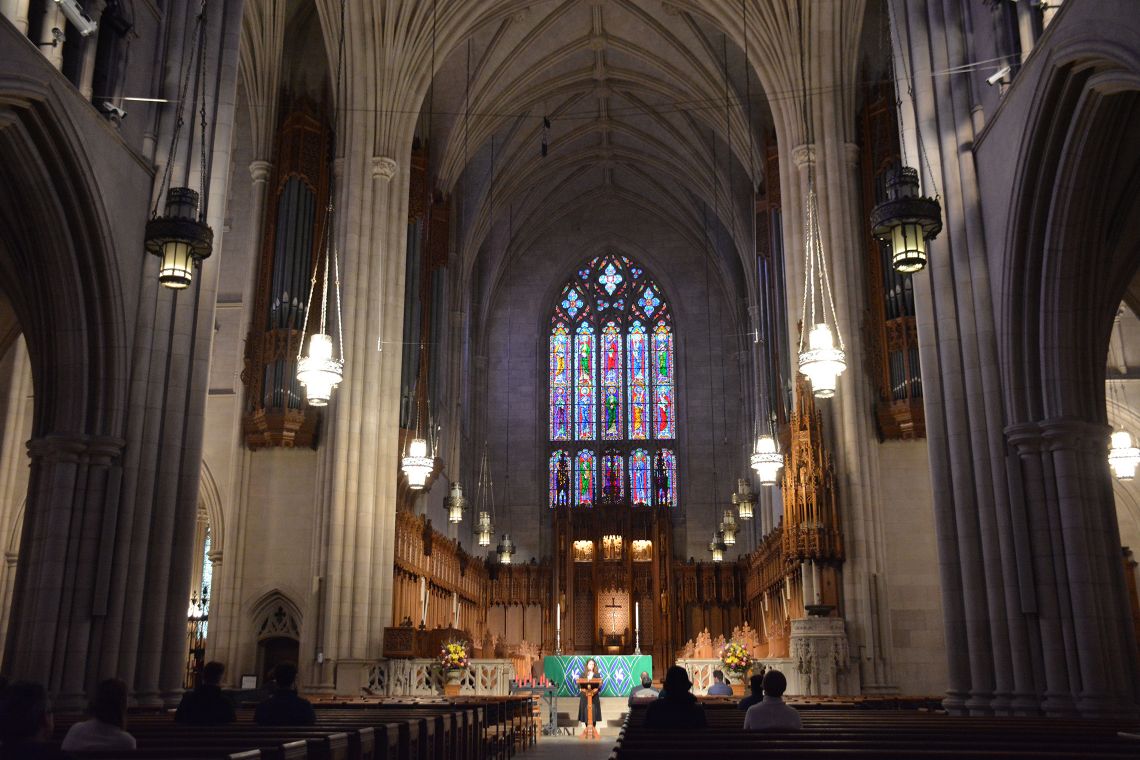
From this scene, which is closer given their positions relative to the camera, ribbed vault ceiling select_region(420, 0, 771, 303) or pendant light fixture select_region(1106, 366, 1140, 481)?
pendant light fixture select_region(1106, 366, 1140, 481)

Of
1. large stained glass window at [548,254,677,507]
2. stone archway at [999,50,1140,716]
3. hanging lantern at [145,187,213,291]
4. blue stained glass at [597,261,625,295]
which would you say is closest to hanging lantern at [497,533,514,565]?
large stained glass window at [548,254,677,507]

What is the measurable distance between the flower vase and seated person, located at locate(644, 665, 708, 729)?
11.8 meters

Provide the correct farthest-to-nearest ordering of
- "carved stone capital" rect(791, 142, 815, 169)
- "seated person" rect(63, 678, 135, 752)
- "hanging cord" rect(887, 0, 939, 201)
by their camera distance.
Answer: "carved stone capital" rect(791, 142, 815, 169) → "hanging cord" rect(887, 0, 939, 201) → "seated person" rect(63, 678, 135, 752)

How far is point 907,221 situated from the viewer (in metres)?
10.2

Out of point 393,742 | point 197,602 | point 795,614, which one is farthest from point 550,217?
point 393,742

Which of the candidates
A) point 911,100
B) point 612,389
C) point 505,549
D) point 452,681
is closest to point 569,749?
point 452,681

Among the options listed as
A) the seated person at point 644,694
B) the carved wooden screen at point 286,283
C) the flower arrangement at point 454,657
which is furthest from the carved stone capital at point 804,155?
the flower arrangement at point 454,657

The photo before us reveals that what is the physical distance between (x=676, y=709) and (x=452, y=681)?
12.5 metres

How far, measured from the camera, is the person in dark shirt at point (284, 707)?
7336 mm

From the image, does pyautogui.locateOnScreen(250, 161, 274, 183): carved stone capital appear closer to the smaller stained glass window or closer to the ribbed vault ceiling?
the ribbed vault ceiling

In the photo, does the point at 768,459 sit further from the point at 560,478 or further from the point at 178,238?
the point at 560,478

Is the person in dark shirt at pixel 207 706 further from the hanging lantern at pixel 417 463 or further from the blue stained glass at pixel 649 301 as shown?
the blue stained glass at pixel 649 301

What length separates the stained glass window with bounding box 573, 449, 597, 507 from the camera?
35.8 m

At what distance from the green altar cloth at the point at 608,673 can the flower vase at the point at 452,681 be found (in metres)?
4.98
